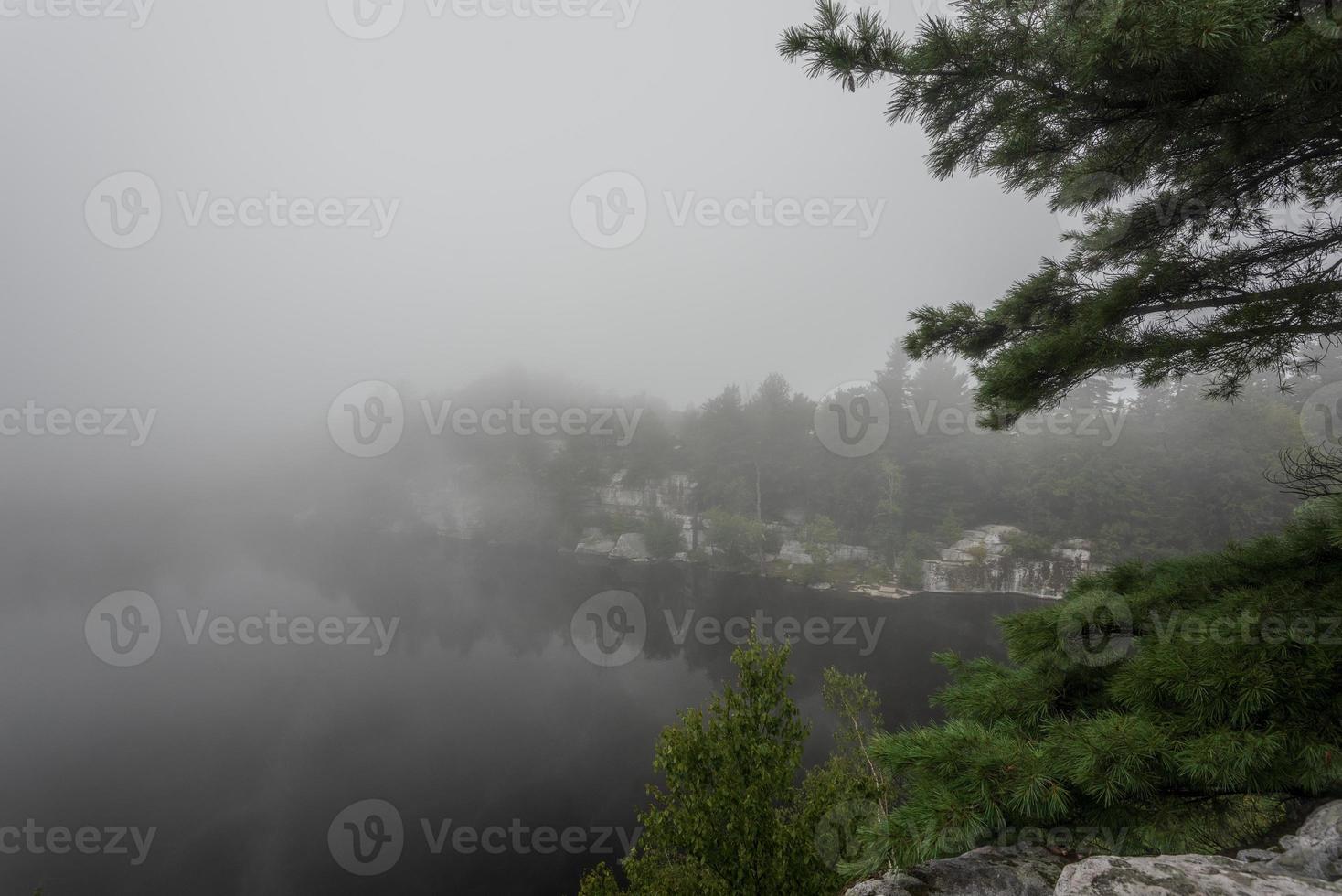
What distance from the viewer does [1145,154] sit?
3.88m

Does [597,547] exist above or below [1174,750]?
below

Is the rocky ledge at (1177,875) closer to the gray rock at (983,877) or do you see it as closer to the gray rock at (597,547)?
the gray rock at (983,877)

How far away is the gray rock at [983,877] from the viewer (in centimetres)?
264

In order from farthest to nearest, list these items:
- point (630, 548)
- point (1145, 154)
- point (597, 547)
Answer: point (597, 547) < point (630, 548) < point (1145, 154)

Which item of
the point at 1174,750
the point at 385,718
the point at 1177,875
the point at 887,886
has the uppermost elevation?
the point at 1174,750

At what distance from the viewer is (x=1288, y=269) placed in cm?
383

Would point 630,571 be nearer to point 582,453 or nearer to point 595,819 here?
point 582,453

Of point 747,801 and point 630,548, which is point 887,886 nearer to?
point 747,801

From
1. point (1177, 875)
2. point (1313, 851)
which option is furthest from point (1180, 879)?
point (1313, 851)

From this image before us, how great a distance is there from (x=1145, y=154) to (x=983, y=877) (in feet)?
17.9

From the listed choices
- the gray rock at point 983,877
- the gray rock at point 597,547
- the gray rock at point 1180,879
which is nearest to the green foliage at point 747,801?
the gray rock at point 983,877

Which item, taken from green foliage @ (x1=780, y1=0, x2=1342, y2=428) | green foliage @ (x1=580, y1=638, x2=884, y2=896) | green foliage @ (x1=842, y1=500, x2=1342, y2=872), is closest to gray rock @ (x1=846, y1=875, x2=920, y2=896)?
green foliage @ (x1=842, y1=500, x2=1342, y2=872)

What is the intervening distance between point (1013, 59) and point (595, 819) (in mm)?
29172


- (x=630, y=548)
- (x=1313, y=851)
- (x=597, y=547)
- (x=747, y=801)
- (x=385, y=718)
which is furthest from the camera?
(x=597, y=547)
